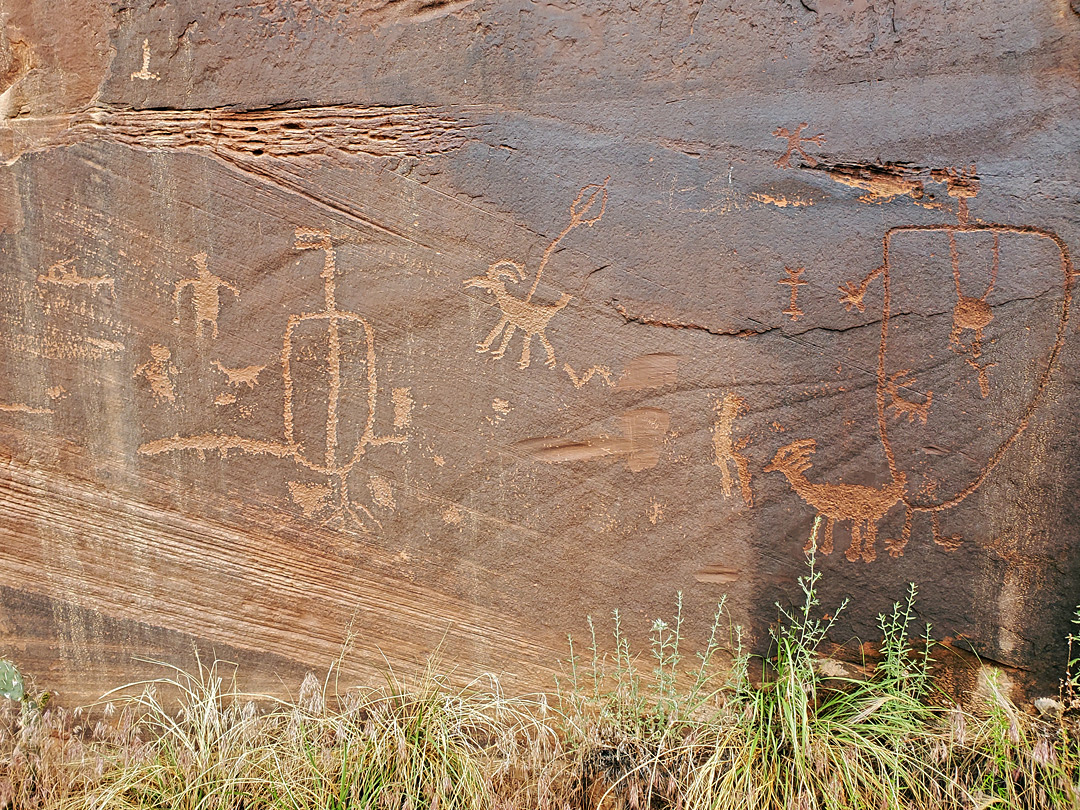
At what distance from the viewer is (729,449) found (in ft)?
6.36

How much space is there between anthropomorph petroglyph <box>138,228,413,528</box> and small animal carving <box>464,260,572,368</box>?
302mm

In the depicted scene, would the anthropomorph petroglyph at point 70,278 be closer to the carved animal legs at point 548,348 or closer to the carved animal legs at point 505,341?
the carved animal legs at point 505,341

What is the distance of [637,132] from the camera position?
189cm

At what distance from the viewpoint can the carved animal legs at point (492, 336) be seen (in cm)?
195

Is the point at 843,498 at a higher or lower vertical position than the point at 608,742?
higher

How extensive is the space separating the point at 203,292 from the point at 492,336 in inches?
29.1

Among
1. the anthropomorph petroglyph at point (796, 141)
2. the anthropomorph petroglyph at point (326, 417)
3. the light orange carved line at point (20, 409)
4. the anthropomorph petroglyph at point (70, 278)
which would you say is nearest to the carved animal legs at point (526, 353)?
the anthropomorph petroglyph at point (326, 417)

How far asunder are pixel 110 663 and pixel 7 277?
1048 mm

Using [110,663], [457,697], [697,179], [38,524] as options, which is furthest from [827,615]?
[38,524]

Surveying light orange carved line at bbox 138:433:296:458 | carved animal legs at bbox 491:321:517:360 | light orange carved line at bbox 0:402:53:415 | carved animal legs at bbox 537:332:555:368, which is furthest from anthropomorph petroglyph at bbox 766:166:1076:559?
light orange carved line at bbox 0:402:53:415

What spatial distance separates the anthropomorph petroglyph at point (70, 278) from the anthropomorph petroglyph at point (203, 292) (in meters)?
0.18

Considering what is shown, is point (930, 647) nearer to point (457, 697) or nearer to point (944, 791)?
point (944, 791)

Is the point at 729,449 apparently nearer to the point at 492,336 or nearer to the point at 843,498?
the point at 843,498

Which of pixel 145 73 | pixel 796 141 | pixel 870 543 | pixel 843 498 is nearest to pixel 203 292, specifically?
pixel 145 73
